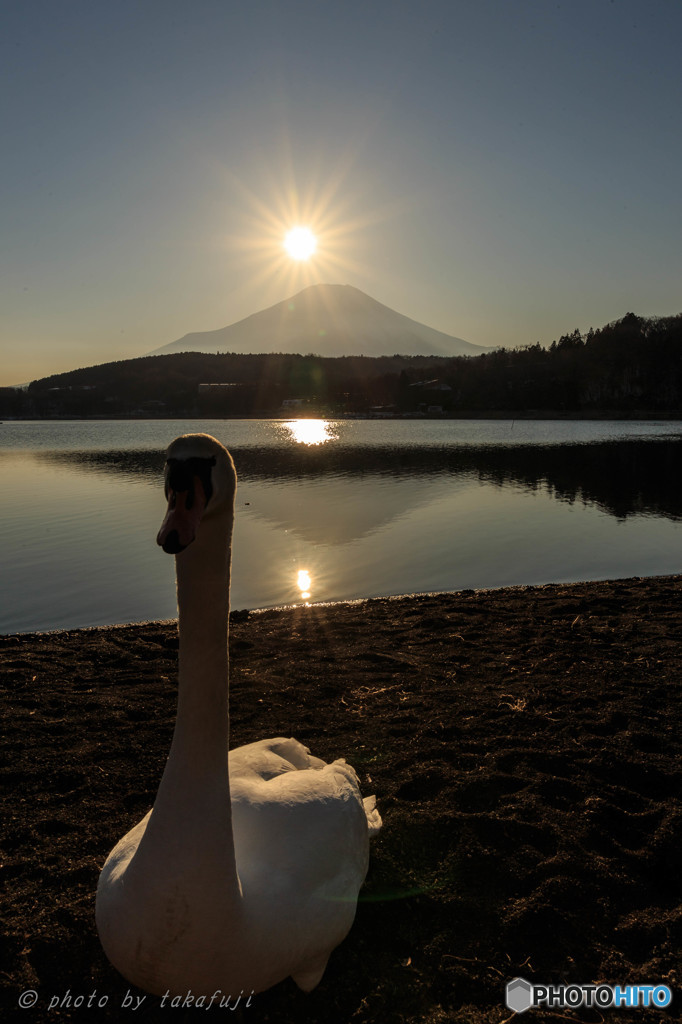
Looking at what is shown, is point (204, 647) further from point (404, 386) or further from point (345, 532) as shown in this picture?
point (404, 386)

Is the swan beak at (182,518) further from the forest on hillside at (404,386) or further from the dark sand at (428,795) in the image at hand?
the forest on hillside at (404,386)

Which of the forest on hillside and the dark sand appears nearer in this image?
the dark sand

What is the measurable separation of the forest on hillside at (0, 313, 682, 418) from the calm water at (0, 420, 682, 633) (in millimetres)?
96783

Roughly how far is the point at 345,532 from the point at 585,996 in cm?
1569

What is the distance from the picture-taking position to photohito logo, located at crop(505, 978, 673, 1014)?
9.63ft

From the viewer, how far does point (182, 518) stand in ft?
6.79

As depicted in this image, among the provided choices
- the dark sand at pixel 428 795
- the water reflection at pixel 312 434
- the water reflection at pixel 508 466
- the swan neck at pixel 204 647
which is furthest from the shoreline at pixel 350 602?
the water reflection at pixel 312 434

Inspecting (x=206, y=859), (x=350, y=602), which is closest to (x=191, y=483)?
(x=206, y=859)

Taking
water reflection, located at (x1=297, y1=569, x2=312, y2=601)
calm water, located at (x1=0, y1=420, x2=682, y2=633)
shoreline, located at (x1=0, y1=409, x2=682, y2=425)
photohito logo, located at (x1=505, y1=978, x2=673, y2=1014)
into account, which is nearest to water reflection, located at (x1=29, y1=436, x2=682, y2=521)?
calm water, located at (x1=0, y1=420, x2=682, y2=633)

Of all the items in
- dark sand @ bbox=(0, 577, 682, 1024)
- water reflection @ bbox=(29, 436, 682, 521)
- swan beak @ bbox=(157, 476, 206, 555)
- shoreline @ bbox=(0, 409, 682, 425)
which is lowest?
dark sand @ bbox=(0, 577, 682, 1024)

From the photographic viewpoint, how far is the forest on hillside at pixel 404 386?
12625 cm

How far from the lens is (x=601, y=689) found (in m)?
6.35

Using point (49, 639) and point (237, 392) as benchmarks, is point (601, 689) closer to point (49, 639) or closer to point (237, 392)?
point (49, 639)

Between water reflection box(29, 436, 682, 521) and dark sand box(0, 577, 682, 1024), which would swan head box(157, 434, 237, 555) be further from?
water reflection box(29, 436, 682, 521)
